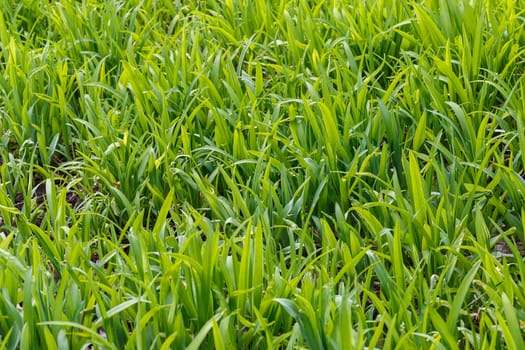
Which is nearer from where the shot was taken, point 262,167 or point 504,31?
point 262,167

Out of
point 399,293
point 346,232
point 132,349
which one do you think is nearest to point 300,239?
point 346,232

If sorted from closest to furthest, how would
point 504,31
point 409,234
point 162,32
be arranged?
point 409,234 < point 504,31 < point 162,32

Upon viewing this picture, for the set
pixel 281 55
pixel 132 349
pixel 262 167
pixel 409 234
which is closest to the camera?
pixel 132 349

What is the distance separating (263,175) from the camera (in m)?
2.55

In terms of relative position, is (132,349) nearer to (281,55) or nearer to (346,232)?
(346,232)

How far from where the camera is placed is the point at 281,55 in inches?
127

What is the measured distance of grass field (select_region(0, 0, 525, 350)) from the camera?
1925 mm

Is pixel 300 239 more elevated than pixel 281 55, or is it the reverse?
pixel 281 55

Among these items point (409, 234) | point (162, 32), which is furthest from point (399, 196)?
point (162, 32)

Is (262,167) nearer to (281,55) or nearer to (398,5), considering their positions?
(281,55)

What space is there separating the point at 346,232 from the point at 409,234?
159mm

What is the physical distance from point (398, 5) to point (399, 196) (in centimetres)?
124

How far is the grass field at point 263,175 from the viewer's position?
1925mm

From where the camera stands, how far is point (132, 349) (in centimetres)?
182
